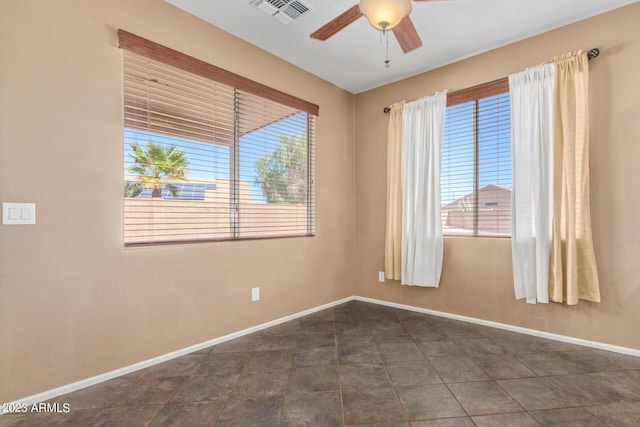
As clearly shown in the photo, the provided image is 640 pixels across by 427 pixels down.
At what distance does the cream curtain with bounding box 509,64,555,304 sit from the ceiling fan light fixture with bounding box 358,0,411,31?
1.68 meters

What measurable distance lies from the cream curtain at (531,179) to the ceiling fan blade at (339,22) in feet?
5.77

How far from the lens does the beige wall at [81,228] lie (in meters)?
1.77

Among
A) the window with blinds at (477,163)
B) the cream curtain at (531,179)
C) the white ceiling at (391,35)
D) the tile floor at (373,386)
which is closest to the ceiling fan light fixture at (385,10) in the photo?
the white ceiling at (391,35)

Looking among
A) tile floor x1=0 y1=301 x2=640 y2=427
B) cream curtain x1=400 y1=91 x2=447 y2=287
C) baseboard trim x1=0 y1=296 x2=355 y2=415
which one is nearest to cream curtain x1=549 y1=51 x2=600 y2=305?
tile floor x1=0 y1=301 x2=640 y2=427

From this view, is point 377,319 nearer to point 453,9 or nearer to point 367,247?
point 367,247

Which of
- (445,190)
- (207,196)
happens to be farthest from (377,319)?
(207,196)

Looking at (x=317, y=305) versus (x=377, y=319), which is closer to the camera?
(x=377, y=319)

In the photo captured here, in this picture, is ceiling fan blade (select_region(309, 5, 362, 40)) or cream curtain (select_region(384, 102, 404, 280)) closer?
ceiling fan blade (select_region(309, 5, 362, 40))

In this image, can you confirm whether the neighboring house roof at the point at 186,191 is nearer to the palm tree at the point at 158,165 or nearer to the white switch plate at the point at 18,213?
the palm tree at the point at 158,165

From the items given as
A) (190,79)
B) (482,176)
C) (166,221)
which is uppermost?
(190,79)

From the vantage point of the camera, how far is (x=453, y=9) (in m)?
2.47

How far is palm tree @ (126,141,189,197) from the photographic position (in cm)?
227

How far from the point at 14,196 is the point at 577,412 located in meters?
3.38

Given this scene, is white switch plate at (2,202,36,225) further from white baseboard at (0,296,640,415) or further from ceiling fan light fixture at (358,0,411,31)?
ceiling fan light fixture at (358,0,411,31)
